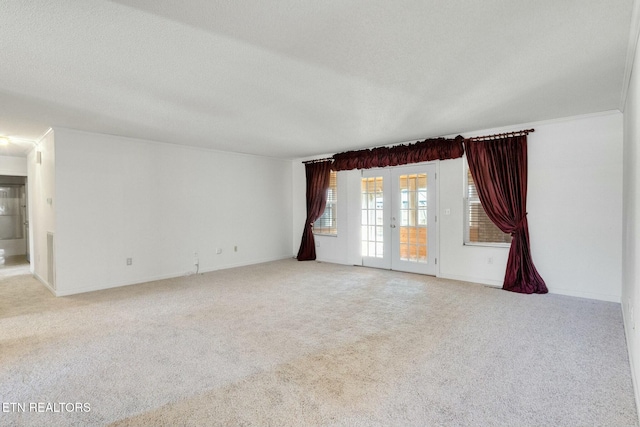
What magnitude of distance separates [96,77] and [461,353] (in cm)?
401

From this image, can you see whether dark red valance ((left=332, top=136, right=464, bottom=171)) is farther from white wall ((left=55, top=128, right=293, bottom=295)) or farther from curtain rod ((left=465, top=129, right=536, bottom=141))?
white wall ((left=55, top=128, right=293, bottom=295))

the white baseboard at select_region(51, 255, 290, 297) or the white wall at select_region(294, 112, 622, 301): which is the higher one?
the white wall at select_region(294, 112, 622, 301)

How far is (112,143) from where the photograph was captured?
512 centimetres

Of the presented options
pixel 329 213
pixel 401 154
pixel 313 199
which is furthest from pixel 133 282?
pixel 401 154

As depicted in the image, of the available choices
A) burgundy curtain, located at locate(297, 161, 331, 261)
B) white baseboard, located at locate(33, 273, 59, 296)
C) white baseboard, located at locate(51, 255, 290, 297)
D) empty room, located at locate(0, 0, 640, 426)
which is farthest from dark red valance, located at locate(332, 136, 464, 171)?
white baseboard, located at locate(33, 273, 59, 296)

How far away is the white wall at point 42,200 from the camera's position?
15.7 ft

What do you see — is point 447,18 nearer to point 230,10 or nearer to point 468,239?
point 230,10

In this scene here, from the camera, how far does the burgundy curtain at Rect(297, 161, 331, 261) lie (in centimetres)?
714

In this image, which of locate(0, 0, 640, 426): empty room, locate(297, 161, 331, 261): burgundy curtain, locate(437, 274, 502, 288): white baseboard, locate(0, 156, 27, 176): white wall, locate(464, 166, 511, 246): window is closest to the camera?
locate(0, 0, 640, 426): empty room

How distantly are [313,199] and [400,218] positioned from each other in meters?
2.16

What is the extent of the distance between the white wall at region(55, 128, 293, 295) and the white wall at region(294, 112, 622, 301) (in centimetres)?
446

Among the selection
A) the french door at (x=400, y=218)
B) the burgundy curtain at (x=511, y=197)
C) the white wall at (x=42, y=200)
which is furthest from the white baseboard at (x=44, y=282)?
the burgundy curtain at (x=511, y=197)

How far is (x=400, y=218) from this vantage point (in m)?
6.02

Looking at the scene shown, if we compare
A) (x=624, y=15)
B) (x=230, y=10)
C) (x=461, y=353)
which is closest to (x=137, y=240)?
(x=230, y=10)
